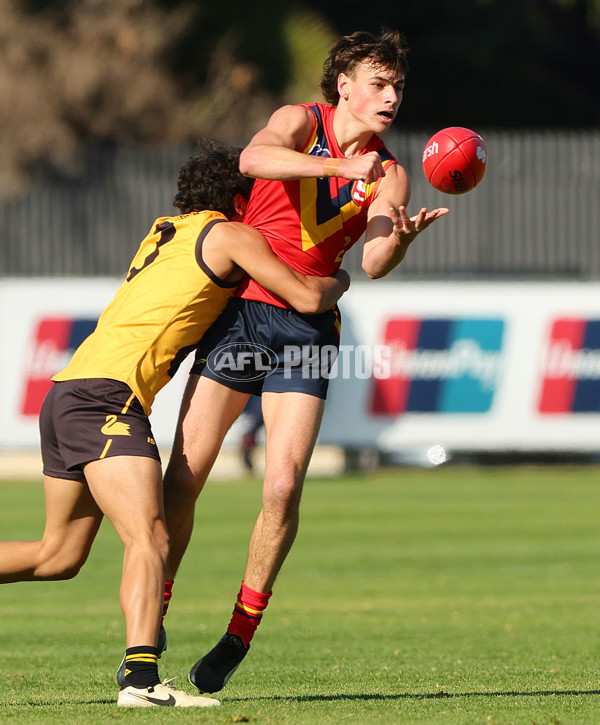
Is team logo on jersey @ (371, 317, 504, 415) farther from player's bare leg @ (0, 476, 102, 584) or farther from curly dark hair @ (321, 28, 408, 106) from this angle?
player's bare leg @ (0, 476, 102, 584)

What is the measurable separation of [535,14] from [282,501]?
116ft

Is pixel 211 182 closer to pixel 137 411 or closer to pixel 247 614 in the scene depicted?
pixel 137 411

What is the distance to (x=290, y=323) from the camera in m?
7.10

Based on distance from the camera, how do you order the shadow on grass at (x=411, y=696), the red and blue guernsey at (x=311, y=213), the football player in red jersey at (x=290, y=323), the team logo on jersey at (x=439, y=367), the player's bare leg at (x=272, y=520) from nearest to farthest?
1. the shadow on grass at (x=411, y=696)
2. the player's bare leg at (x=272, y=520)
3. the football player in red jersey at (x=290, y=323)
4. the red and blue guernsey at (x=311, y=213)
5. the team logo on jersey at (x=439, y=367)

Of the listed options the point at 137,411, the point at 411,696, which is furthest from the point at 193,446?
the point at 411,696

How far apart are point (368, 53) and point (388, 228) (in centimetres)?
88

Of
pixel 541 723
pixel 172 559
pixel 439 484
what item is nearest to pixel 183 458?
pixel 172 559

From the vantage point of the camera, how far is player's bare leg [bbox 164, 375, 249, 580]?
7.02 meters

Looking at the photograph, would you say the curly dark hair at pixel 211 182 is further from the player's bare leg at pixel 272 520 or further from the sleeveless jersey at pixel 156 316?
the player's bare leg at pixel 272 520

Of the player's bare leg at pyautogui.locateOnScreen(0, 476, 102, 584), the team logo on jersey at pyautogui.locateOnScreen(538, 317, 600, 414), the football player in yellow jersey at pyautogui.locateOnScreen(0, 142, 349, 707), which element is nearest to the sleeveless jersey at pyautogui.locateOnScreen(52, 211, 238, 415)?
the football player in yellow jersey at pyautogui.locateOnScreen(0, 142, 349, 707)

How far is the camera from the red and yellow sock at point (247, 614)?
6961 mm

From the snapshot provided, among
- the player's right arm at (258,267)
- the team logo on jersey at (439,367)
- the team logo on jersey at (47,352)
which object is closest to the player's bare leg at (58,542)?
the player's right arm at (258,267)

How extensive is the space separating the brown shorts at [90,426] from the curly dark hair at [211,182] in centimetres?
117

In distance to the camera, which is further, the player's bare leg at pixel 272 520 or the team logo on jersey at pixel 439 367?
the team logo on jersey at pixel 439 367
